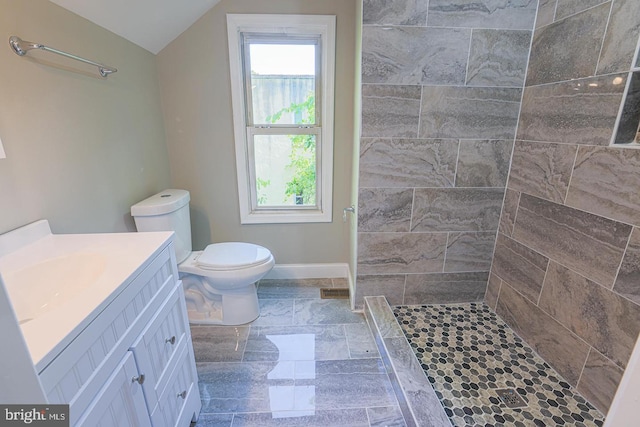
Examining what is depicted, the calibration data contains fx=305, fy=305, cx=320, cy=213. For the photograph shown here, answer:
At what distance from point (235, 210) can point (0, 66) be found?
5.06ft

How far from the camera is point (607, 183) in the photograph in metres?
1.32

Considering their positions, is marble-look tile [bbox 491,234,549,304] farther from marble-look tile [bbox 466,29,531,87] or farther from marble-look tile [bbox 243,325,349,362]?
marble-look tile [bbox 243,325,349,362]

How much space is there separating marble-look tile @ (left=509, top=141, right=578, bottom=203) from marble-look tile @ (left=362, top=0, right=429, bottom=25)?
948mm

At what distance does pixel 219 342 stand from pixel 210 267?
0.48 metres

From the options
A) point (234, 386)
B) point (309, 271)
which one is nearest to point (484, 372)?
point (234, 386)

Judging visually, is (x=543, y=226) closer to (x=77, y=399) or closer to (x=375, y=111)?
(x=375, y=111)

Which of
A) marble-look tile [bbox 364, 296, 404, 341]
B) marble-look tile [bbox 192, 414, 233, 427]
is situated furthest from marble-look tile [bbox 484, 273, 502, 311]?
marble-look tile [bbox 192, 414, 233, 427]

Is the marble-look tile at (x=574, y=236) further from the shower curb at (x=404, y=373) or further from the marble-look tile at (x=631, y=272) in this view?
the shower curb at (x=404, y=373)

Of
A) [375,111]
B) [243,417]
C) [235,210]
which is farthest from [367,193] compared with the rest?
[243,417]

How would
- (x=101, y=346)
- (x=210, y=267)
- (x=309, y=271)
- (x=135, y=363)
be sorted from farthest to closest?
(x=309, y=271)
(x=210, y=267)
(x=135, y=363)
(x=101, y=346)

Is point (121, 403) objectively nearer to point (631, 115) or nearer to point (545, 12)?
point (631, 115)

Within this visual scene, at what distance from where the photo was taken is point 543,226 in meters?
1.66

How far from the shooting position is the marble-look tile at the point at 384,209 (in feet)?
6.40

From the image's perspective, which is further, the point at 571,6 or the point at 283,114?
the point at 283,114
